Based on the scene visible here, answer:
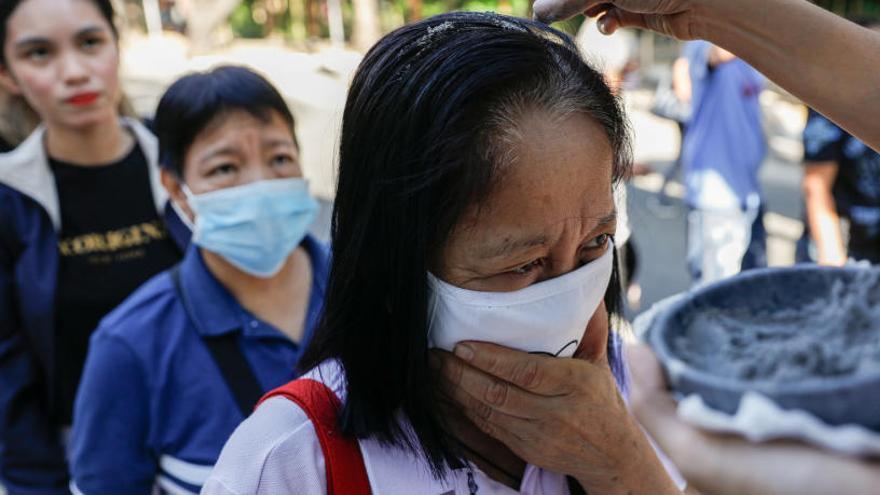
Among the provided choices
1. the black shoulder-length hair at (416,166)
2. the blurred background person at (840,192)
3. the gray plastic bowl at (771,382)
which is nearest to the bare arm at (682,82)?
the blurred background person at (840,192)

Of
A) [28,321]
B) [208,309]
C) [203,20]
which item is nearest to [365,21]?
[203,20]

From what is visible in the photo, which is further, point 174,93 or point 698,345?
point 174,93

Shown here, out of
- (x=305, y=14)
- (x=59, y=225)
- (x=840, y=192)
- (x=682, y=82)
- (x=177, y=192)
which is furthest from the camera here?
(x=305, y=14)

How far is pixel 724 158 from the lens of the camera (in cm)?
471

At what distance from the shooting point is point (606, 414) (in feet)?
4.17

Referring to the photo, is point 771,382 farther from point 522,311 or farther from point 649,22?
point 649,22

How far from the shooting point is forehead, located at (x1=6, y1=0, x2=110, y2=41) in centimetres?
252

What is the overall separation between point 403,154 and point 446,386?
38 cm

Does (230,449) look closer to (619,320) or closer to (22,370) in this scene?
(619,320)

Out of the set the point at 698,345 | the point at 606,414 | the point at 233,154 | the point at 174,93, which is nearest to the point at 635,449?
the point at 606,414

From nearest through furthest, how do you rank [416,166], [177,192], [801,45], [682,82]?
[416,166], [801,45], [177,192], [682,82]

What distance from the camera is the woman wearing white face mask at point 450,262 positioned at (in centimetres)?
119

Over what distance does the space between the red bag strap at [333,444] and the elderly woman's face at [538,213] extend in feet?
0.88

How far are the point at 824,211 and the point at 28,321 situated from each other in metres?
3.47
